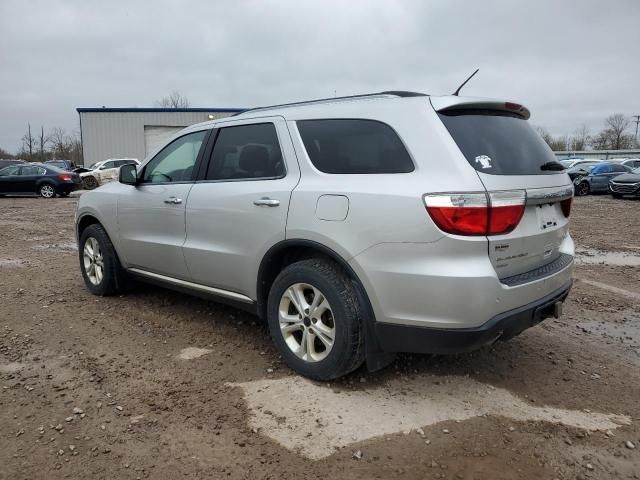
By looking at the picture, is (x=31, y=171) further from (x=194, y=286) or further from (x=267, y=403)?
(x=267, y=403)

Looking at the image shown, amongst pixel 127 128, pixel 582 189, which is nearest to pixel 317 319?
pixel 582 189

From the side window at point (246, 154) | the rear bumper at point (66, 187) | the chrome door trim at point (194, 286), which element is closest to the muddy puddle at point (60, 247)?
Result: the chrome door trim at point (194, 286)

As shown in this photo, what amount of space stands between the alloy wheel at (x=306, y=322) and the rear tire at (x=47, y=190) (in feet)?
A: 66.9

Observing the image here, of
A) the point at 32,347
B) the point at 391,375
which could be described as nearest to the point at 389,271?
the point at 391,375

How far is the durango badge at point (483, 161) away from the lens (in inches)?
111

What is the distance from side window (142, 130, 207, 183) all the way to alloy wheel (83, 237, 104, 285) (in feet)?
3.55

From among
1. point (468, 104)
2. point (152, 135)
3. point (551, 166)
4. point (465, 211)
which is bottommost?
point (465, 211)

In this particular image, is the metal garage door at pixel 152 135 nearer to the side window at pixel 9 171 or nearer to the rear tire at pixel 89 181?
the rear tire at pixel 89 181

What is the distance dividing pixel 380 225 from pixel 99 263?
3.58 metres

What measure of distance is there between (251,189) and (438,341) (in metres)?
1.66

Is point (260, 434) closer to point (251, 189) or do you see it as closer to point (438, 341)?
point (438, 341)

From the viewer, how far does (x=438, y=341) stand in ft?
9.14

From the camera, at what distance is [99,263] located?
208 inches

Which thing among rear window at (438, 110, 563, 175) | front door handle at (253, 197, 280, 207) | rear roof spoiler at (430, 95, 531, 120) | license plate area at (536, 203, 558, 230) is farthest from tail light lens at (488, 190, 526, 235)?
front door handle at (253, 197, 280, 207)
